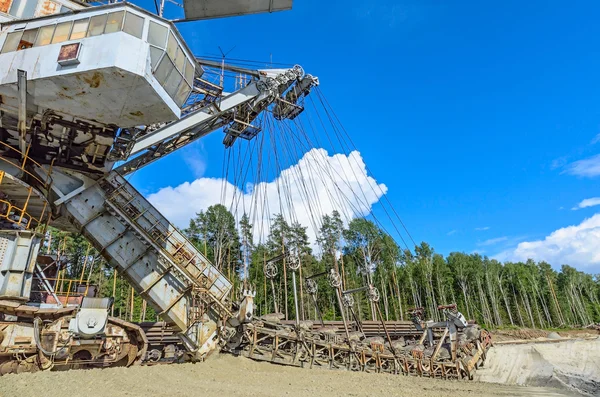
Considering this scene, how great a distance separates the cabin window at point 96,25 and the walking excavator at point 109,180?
0.03m

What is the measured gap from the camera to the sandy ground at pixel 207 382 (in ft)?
17.3

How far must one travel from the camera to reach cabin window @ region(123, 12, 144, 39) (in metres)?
7.64

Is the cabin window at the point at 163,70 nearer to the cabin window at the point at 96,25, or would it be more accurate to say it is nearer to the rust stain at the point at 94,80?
the rust stain at the point at 94,80

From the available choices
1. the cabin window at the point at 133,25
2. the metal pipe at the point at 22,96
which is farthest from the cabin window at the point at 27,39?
the cabin window at the point at 133,25

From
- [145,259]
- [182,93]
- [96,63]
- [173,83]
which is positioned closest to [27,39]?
[96,63]

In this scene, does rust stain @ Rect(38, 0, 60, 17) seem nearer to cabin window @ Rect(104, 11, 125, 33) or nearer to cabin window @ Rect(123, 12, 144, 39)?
cabin window @ Rect(104, 11, 125, 33)

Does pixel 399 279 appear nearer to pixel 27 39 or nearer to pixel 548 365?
pixel 548 365

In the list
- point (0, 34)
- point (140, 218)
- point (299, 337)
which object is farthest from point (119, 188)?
point (299, 337)

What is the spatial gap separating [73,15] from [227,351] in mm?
10181

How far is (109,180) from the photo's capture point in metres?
10.5

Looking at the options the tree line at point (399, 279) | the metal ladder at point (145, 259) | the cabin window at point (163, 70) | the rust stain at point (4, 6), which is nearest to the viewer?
the cabin window at point (163, 70)

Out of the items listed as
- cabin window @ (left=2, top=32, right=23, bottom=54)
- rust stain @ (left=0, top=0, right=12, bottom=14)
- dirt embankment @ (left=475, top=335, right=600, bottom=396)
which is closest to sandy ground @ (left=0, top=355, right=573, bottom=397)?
cabin window @ (left=2, top=32, right=23, bottom=54)

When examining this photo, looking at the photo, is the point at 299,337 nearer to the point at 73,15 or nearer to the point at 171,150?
the point at 171,150

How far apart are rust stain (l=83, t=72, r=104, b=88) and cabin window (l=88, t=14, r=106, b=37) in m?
1.14
